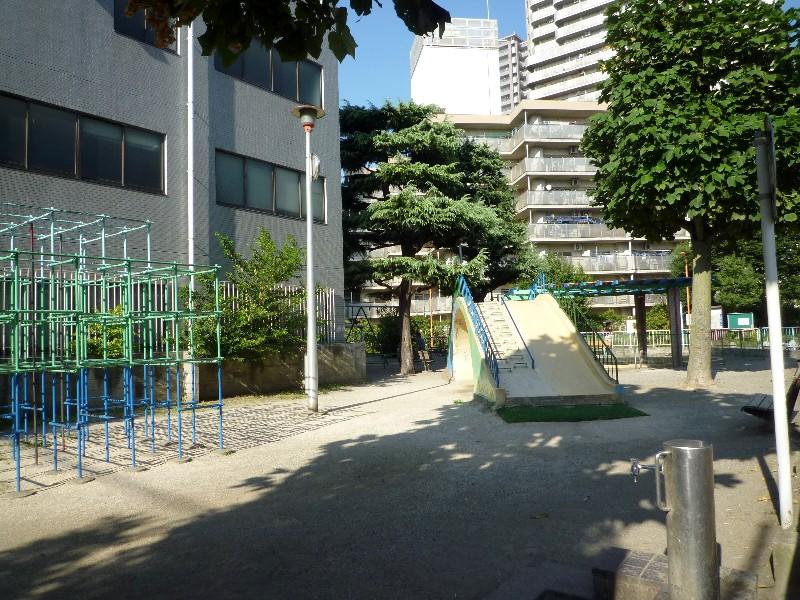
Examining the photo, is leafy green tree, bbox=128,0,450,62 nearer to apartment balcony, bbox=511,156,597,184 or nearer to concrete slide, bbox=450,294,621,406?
concrete slide, bbox=450,294,621,406


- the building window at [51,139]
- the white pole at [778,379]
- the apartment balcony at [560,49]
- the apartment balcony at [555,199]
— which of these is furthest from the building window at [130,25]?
the apartment balcony at [560,49]

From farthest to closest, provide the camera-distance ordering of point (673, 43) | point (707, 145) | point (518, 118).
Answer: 1. point (518, 118)
2. point (673, 43)
3. point (707, 145)

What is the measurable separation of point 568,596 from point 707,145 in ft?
39.1

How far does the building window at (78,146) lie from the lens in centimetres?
1373

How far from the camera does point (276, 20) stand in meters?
4.24

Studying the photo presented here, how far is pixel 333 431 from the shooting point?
442 inches

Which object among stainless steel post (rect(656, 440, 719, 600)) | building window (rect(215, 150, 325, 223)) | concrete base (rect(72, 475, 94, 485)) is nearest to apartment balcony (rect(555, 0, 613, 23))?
building window (rect(215, 150, 325, 223))

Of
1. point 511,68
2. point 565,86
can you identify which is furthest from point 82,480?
point 511,68

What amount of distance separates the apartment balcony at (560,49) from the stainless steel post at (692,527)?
2837 inches

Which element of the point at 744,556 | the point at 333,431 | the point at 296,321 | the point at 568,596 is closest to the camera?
the point at 568,596

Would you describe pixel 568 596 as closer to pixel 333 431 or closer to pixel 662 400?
pixel 333 431

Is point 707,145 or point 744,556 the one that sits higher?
point 707,145

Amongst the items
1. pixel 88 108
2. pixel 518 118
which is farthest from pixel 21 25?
pixel 518 118

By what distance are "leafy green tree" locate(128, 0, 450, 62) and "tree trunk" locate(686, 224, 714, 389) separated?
13990mm
